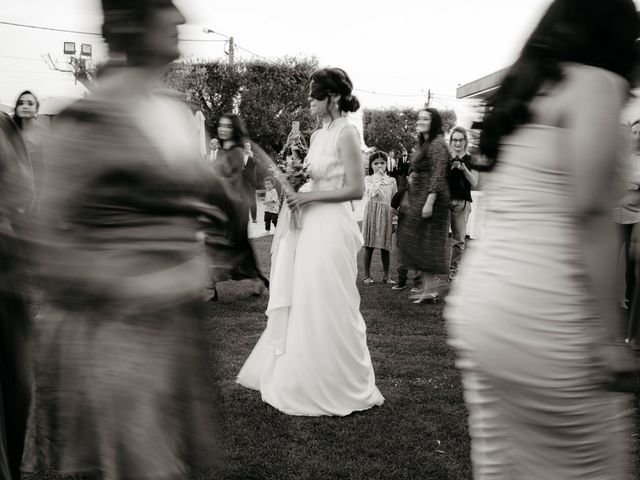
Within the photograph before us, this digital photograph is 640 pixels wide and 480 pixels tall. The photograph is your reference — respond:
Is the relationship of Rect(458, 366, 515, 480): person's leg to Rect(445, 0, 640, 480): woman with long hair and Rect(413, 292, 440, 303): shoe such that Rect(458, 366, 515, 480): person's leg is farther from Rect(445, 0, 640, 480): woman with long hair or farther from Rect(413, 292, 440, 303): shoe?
Rect(413, 292, 440, 303): shoe

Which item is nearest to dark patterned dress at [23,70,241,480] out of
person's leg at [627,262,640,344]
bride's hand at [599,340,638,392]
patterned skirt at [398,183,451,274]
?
bride's hand at [599,340,638,392]

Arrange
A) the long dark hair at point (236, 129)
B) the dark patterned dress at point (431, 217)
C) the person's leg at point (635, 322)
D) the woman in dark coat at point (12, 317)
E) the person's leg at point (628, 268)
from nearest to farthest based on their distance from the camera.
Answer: the woman in dark coat at point (12, 317)
the person's leg at point (635, 322)
the long dark hair at point (236, 129)
the person's leg at point (628, 268)
the dark patterned dress at point (431, 217)

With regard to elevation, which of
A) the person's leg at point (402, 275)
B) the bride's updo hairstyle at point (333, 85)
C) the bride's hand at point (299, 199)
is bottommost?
the person's leg at point (402, 275)

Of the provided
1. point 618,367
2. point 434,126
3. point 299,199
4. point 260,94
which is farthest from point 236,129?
point 260,94

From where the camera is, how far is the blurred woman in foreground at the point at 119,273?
167cm

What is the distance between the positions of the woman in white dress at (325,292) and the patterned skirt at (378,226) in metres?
5.12

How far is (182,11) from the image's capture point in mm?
1848

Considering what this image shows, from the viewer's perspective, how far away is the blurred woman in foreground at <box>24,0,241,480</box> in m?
1.67

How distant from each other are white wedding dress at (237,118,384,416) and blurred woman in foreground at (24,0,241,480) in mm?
2683

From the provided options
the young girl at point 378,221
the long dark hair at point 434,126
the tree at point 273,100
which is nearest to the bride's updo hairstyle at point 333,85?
the long dark hair at point 434,126

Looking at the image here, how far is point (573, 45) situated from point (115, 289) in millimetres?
1439

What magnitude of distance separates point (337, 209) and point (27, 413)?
8.12 ft

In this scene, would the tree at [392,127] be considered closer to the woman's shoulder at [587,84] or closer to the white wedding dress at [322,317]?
the white wedding dress at [322,317]

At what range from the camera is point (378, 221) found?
9852mm
